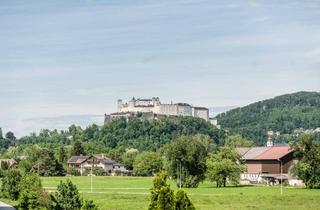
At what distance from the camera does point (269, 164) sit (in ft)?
361

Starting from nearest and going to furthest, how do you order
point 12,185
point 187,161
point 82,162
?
point 12,185 < point 187,161 < point 82,162

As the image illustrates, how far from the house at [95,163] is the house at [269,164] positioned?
144 feet

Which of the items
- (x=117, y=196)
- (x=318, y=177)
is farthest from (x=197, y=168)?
(x=117, y=196)

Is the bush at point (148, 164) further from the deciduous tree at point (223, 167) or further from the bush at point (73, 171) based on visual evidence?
the deciduous tree at point (223, 167)

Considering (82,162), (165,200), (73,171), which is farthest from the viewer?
(82,162)

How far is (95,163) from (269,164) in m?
55.3

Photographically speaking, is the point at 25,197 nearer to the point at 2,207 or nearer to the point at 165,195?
the point at 2,207

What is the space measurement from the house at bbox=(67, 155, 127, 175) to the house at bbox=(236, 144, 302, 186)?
44.0 metres

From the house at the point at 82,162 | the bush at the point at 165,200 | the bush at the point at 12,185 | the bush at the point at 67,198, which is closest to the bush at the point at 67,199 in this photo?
the bush at the point at 67,198

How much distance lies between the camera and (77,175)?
14175cm

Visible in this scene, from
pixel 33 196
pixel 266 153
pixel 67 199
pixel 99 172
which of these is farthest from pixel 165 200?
pixel 99 172

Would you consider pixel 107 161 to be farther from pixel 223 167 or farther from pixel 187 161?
pixel 223 167

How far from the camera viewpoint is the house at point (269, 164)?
107 meters

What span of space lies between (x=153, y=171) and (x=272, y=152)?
30.7m
